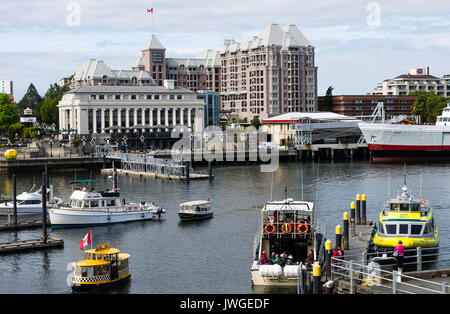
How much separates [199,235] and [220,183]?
42.0m

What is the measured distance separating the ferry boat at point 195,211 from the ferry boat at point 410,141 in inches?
3051

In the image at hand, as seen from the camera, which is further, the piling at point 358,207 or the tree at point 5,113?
the tree at point 5,113

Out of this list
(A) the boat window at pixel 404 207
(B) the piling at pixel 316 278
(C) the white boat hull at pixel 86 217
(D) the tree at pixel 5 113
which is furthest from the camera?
(D) the tree at pixel 5 113

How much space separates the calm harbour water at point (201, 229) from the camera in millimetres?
43031

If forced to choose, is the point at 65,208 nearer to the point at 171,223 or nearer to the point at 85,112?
the point at 171,223

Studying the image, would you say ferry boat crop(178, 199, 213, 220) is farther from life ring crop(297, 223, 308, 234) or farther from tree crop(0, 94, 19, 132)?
tree crop(0, 94, 19, 132)

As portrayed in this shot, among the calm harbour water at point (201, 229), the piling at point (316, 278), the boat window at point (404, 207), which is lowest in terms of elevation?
the calm harbour water at point (201, 229)

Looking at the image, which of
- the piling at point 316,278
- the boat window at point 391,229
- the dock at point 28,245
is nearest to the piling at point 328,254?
the piling at point 316,278

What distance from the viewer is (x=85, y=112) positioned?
17025 cm

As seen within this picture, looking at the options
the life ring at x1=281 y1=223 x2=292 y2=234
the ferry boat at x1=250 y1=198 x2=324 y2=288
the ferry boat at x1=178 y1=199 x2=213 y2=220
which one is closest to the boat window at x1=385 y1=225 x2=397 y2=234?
the ferry boat at x1=250 y1=198 x2=324 y2=288

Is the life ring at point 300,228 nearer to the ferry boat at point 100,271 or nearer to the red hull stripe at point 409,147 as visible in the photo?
the ferry boat at point 100,271

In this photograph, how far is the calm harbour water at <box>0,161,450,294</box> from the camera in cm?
4303

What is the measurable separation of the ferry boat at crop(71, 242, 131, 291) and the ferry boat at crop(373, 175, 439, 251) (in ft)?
54.0
